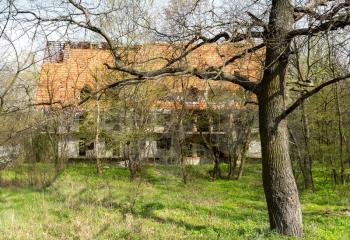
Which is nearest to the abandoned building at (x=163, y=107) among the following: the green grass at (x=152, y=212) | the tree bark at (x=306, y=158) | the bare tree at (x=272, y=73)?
the green grass at (x=152, y=212)

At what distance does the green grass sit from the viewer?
9305 millimetres

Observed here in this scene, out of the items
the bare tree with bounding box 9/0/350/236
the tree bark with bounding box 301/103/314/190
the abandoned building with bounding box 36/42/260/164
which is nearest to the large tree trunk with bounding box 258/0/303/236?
the bare tree with bounding box 9/0/350/236

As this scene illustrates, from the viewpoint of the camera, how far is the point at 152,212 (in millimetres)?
12211

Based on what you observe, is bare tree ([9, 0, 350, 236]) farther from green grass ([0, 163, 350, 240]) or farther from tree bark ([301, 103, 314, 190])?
tree bark ([301, 103, 314, 190])

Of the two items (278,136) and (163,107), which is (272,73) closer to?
(278,136)

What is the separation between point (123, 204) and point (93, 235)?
3919 mm

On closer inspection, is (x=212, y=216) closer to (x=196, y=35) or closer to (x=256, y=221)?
(x=256, y=221)

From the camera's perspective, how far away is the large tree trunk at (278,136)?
28.1ft

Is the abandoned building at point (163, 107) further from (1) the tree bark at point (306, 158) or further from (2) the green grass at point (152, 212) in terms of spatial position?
(1) the tree bark at point (306, 158)

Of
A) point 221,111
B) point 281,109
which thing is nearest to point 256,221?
point 281,109

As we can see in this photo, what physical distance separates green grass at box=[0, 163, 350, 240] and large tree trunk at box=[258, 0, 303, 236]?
0.43 metres

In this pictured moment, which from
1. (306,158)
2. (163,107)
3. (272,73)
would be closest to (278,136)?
(272,73)

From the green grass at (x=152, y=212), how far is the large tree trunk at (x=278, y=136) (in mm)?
433

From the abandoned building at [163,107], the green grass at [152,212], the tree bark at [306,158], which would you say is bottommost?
the green grass at [152,212]
